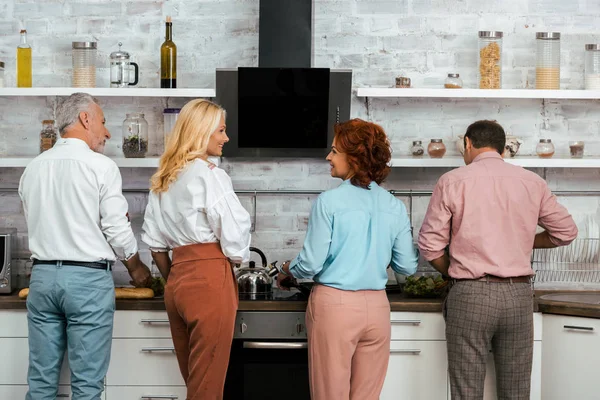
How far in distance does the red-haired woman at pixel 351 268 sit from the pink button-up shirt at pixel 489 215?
0.98 ft

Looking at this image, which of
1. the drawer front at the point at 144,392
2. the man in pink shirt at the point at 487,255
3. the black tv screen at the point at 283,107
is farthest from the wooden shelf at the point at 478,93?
the drawer front at the point at 144,392

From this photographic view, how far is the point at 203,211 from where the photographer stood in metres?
3.40

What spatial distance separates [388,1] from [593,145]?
1338 millimetres

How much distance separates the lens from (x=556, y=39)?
14.2 feet

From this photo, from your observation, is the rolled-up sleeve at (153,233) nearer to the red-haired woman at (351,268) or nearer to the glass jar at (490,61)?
the red-haired woman at (351,268)

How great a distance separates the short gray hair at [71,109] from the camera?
356cm

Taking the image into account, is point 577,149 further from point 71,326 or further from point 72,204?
point 71,326

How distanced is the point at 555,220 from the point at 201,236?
5.03ft

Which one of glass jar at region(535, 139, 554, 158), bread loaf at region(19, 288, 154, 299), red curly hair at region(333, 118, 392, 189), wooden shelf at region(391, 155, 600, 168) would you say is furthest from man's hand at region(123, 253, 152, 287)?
glass jar at region(535, 139, 554, 158)

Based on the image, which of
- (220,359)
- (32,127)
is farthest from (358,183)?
(32,127)

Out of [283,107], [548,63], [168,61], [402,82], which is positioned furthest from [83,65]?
[548,63]

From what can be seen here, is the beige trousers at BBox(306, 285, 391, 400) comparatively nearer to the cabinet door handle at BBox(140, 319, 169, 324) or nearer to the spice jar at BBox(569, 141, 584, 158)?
the cabinet door handle at BBox(140, 319, 169, 324)

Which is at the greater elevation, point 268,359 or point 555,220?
point 555,220

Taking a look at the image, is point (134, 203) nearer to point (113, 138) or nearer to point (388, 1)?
point (113, 138)
